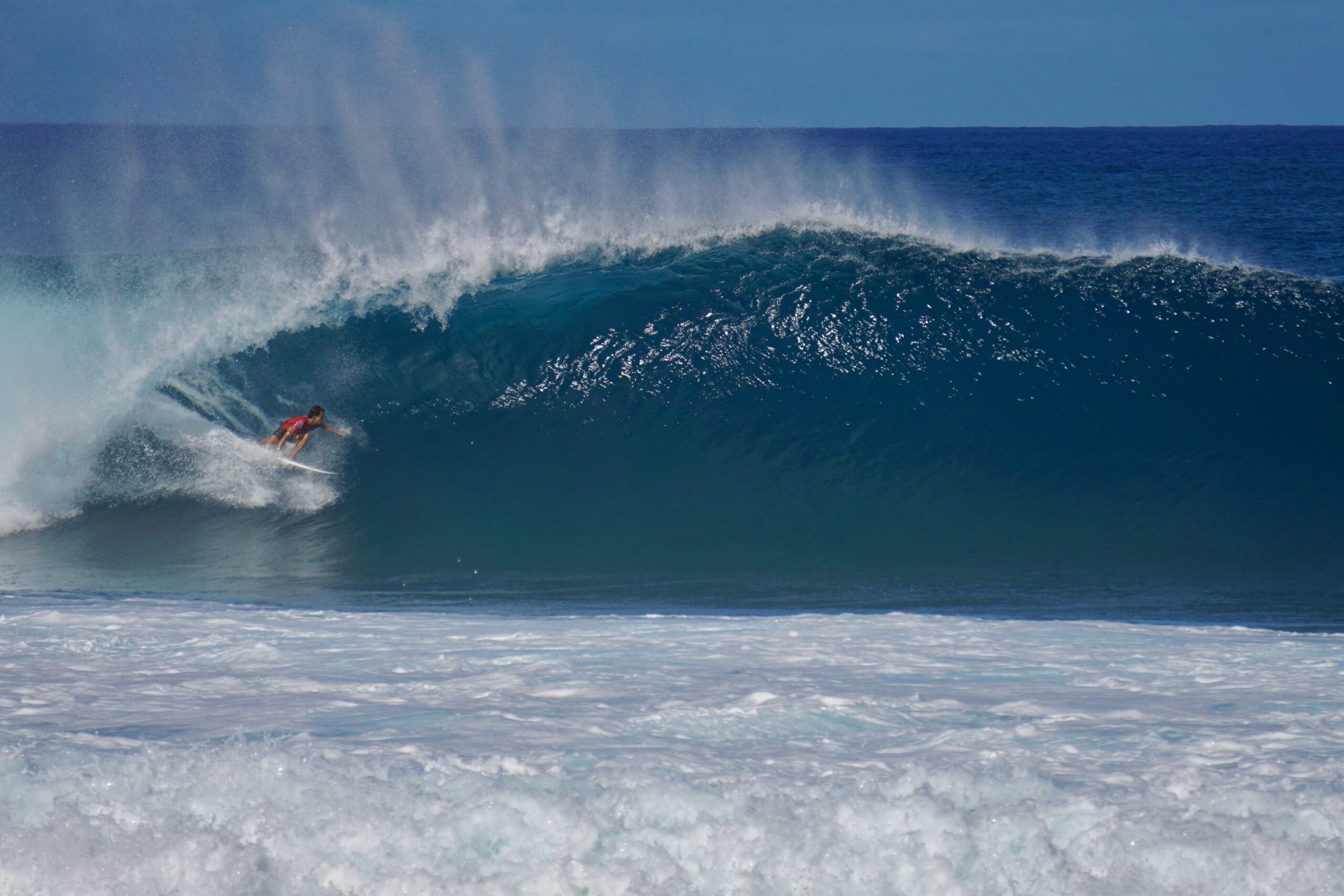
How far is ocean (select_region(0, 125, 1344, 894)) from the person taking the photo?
87.4 inches

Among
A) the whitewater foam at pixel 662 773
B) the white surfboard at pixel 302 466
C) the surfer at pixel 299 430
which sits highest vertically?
the surfer at pixel 299 430

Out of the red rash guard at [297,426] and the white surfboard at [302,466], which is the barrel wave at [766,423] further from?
the red rash guard at [297,426]

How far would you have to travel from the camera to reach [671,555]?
701 centimetres

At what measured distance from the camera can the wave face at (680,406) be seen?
721cm

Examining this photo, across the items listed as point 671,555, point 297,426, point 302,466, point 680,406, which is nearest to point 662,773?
point 671,555

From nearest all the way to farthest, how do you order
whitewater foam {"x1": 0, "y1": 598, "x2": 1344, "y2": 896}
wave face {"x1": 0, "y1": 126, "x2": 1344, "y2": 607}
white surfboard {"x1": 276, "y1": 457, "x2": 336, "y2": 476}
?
1. whitewater foam {"x1": 0, "y1": 598, "x2": 1344, "y2": 896}
2. wave face {"x1": 0, "y1": 126, "x2": 1344, "y2": 607}
3. white surfboard {"x1": 276, "y1": 457, "x2": 336, "y2": 476}

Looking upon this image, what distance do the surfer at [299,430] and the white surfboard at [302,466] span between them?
0.25 feet

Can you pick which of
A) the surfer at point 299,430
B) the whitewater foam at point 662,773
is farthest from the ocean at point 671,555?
the surfer at point 299,430

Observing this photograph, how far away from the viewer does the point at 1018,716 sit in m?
2.96

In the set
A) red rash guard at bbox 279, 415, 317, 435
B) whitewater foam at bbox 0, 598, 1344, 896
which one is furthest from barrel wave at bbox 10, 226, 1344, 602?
whitewater foam at bbox 0, 598, 1344, 896

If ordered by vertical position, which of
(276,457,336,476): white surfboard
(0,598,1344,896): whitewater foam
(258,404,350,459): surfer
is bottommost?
(0,598,1344,896): whitewater foam

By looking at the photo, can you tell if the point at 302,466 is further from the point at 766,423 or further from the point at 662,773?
the point at 662,773

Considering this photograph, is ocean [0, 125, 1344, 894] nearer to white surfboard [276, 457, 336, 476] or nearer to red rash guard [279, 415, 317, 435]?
white surfboard [276, 457, 336, 476]

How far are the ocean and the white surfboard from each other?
0.33ft
